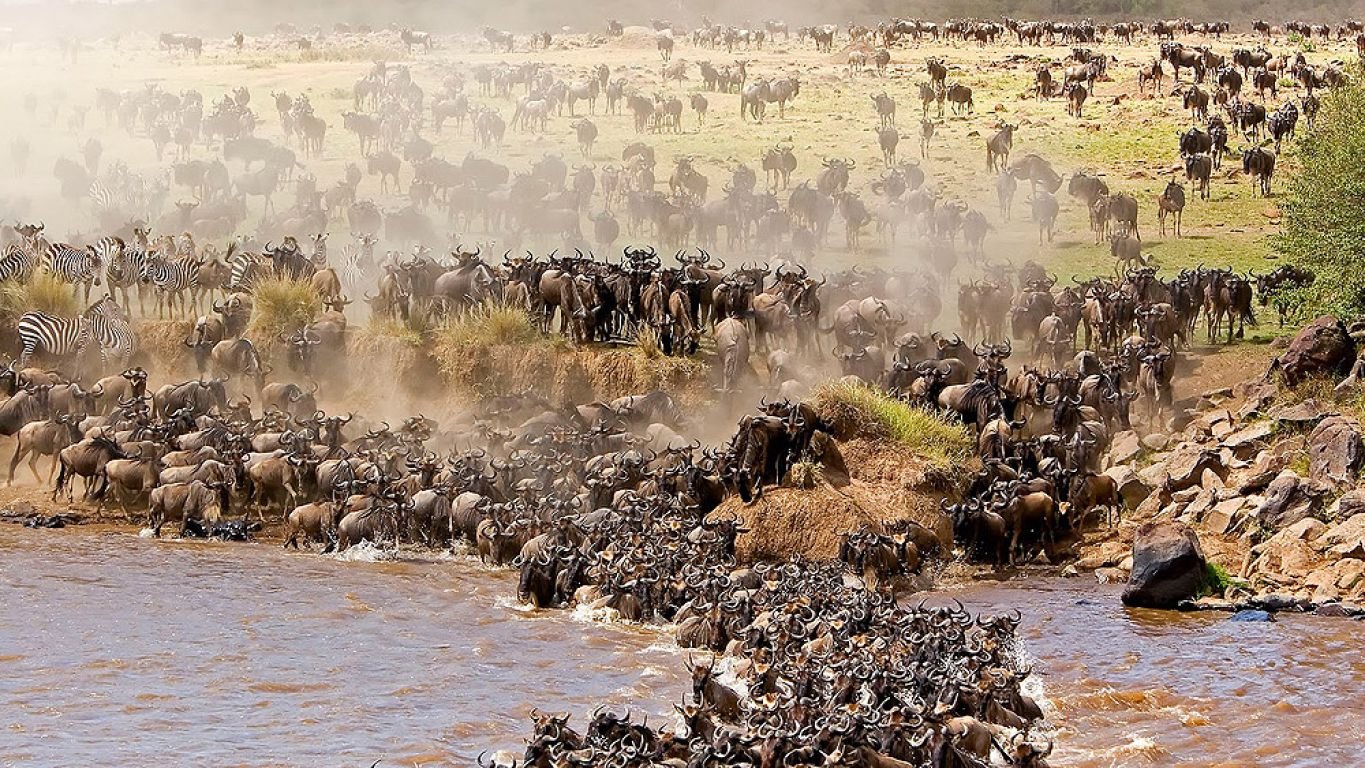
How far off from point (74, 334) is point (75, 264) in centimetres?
251

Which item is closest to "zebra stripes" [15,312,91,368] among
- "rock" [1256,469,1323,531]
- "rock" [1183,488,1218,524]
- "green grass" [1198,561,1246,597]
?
"rock" [1183,488,1218,524]

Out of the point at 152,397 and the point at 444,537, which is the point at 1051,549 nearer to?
the point at 444,537

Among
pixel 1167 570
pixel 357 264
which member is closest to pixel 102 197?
pixel 357 264

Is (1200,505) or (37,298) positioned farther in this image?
(37,298)

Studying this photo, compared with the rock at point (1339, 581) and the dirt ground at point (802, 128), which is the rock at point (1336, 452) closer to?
the rock at point (1339, 581)

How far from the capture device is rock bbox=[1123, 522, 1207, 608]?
16391 millimetres

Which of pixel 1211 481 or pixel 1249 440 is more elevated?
pixel 1249 440

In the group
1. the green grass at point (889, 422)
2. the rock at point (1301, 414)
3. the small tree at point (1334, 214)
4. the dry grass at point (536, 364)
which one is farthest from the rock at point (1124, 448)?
the dry grass at point (536, 364)

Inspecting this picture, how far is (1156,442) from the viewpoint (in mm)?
21922

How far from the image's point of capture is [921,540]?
1809 cm

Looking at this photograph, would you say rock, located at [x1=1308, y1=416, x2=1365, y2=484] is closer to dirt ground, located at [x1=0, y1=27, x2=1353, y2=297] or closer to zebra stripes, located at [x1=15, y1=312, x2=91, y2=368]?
dirt ground, located at [x1=0, y1=27, x2=1353, y2=297]

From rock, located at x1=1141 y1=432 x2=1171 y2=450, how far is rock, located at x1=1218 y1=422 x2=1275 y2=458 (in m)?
1.01

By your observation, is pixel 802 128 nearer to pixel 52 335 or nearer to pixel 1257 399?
pixel 1257 399

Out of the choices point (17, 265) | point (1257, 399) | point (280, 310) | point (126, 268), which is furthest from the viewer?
point (17, 265)
